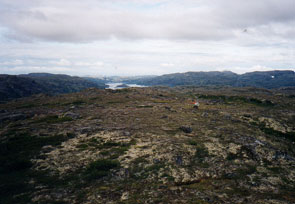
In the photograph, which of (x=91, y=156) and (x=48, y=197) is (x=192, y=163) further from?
(x=48, y=197)

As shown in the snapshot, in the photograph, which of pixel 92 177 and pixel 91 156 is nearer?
pixel 92 177

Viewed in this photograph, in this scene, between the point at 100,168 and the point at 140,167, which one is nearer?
the point at 100,168

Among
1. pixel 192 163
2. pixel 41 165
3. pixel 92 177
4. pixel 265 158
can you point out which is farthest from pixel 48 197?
pixel 265 158

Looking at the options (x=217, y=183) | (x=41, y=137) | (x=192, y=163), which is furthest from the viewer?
(x=41, y=137)

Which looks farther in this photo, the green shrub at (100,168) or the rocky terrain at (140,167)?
the green shrub at (100,168)

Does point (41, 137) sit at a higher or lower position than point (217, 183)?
higher

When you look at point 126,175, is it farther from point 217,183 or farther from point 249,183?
point 249,183

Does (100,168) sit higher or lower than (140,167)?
higher

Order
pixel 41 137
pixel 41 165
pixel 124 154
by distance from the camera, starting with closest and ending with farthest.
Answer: pixel 41 165
pixel 124 154
pixel 41 137

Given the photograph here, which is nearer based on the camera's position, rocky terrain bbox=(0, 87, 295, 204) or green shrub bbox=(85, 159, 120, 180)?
rocky terrain bbox=(0, 87, 295, 204)
